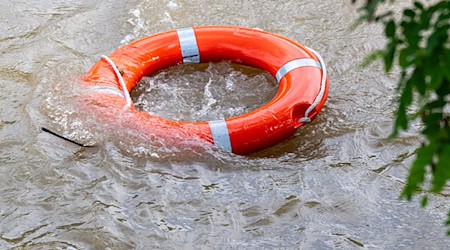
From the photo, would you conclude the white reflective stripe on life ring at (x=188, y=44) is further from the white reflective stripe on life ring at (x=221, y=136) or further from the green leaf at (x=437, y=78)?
the green leaf at (x=437, y=78)

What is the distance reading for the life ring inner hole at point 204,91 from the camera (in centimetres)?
453

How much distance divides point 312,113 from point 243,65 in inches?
34.0

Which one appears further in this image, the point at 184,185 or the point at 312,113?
the point at 312,113

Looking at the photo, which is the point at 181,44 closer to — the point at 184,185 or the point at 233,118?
the point at 233,118

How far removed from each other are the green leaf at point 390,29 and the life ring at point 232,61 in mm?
2360

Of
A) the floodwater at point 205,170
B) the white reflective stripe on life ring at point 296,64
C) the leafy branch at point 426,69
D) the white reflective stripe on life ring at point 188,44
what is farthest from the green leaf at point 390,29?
the white reflective stripe on life ring at point 188,44

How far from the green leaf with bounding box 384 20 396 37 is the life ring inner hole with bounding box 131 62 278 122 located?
2784 mm

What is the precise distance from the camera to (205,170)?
400cm

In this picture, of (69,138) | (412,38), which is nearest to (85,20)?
(69,138)

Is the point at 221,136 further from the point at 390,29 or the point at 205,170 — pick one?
the point at 390,29

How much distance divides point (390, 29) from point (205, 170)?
239 cm

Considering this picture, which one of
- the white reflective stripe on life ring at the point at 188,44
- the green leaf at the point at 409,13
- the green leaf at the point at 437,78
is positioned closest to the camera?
the green leaf at the point at 437,78

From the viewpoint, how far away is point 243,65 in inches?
194

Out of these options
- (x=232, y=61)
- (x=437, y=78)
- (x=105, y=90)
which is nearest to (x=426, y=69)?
(x=437, y=78)
